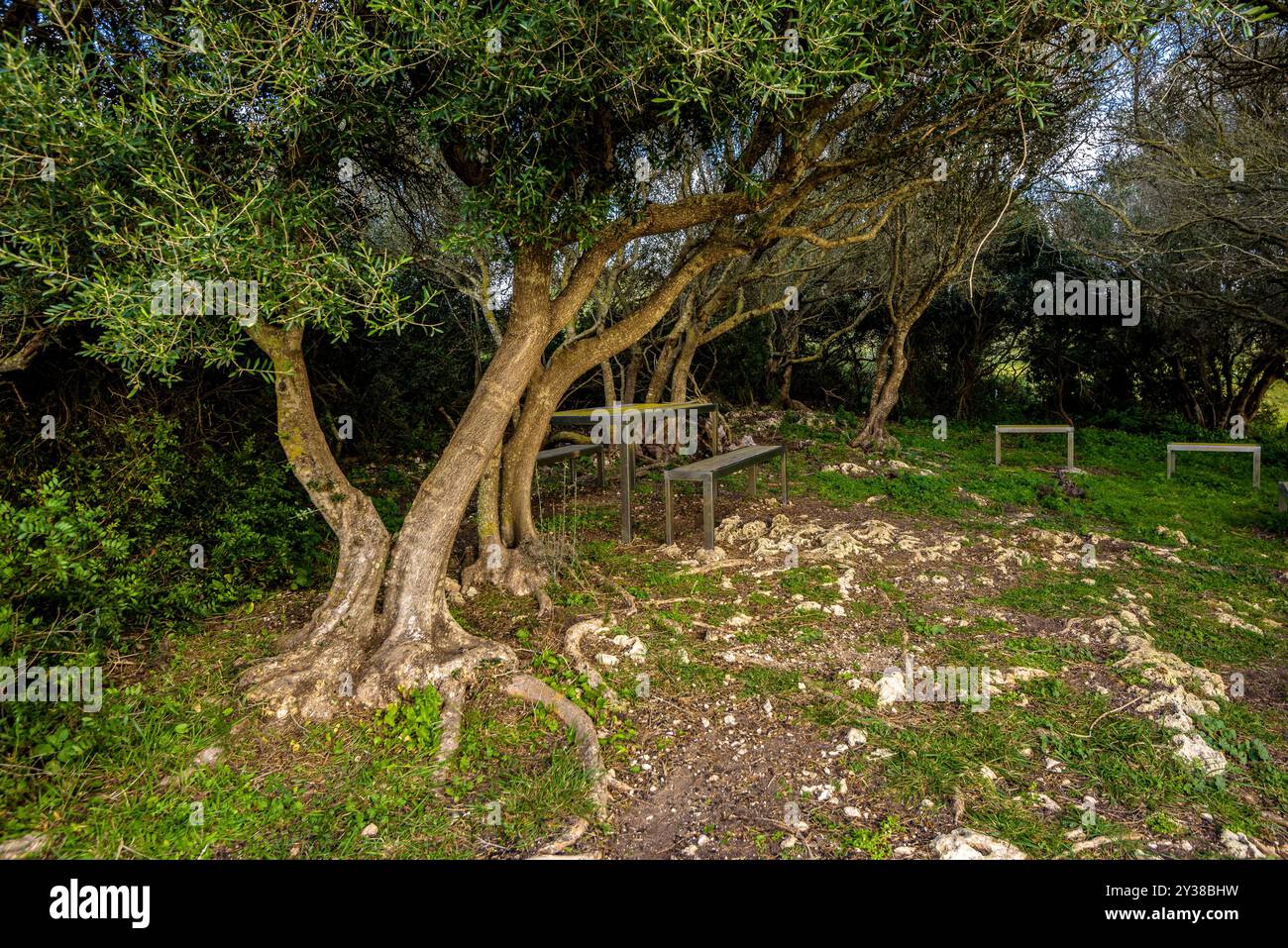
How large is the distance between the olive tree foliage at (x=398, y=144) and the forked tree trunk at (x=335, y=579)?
0.5 inches

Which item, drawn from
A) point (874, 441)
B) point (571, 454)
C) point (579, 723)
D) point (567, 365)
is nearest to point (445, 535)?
point (579, 723)

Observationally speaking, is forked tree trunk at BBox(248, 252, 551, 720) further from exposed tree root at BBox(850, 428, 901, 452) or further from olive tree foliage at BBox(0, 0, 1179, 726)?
exposed tree root at BBox(850, 428, 901, 452)

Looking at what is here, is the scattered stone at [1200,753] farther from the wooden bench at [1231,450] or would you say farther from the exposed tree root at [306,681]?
the wooden bench at [1231,450]

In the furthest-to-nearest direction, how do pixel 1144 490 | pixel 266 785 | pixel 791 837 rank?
1. pixel 1144 490
2. pixel 266 785
3. pixel 791 837

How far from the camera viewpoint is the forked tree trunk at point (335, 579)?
3.83 meters

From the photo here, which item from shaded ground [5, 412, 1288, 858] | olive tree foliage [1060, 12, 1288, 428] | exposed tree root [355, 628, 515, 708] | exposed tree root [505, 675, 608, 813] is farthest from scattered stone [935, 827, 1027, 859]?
olive tree foliage [1060, 12, 1288, 428]

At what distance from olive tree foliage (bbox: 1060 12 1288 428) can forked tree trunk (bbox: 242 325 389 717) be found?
5.11 meters

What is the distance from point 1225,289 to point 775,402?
791 cm

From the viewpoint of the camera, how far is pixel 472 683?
13.1 ft

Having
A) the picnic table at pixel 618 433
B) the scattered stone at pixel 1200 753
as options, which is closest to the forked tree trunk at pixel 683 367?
the picnic table at pixel 618 433

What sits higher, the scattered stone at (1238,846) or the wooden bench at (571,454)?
the wooden bench at (571,454)

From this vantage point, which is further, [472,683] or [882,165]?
[882,165]
